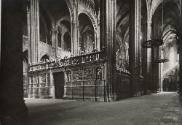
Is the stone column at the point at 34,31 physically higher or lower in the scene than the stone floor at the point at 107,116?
higher

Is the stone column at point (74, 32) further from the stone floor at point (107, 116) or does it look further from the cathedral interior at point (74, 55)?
the stone floor at point (107, 116)

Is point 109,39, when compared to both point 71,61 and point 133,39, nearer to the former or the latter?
point 71,61

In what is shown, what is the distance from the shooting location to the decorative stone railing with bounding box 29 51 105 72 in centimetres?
1163

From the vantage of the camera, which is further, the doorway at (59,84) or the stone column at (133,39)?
the stone column at (133,39)

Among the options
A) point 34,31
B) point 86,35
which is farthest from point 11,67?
point 86,35

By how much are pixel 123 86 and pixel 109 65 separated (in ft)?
12.5

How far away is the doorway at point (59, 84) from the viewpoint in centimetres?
1465

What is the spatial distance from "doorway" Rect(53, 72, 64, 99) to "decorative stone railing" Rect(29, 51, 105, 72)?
78cm

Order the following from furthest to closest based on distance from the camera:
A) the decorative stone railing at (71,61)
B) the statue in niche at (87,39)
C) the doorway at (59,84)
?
the statue in niche at (87,39), the doorway at (59,84), the decorative stone railing at (71,61)

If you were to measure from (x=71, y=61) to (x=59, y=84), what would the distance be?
2542 mm

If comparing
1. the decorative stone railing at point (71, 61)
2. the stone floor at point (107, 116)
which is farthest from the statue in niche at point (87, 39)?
the stone floor at point (107, 116)

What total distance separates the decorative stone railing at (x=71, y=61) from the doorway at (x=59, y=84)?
78 centimetres

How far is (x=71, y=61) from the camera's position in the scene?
13562 millimetres

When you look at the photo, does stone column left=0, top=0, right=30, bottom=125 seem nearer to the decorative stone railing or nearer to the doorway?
the decorative stone railing
